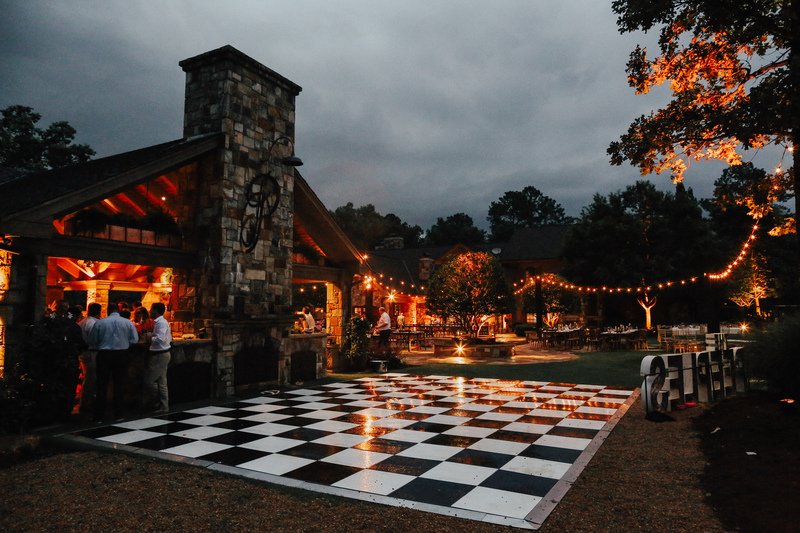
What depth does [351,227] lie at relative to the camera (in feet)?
127

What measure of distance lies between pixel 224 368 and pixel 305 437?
3290 mm

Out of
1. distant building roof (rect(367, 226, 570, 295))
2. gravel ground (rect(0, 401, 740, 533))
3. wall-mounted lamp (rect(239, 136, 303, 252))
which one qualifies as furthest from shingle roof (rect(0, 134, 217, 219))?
distant building roof (rect(367, 226, 570, 295))

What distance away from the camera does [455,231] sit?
4619 cm

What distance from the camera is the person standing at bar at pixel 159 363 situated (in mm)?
6602

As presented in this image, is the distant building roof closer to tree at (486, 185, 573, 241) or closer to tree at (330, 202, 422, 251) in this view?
tree at (330, 202, 422, 251)

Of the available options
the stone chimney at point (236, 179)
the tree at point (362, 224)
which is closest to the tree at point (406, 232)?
the tree at point (362, 224)

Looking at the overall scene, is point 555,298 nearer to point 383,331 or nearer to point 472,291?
point 472,291

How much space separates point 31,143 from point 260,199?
14.2 m

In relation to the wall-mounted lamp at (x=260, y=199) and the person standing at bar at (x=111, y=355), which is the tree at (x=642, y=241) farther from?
the person standing at bar at (x=111, y=355)

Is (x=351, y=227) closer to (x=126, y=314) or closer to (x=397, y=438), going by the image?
(x=126, y=314)

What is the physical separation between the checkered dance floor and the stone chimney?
1.85 m

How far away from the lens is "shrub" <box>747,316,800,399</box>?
A: 582 cm

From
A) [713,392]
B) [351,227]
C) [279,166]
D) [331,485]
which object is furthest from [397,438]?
[351,227]

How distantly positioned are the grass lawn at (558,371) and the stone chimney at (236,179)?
2.30m
